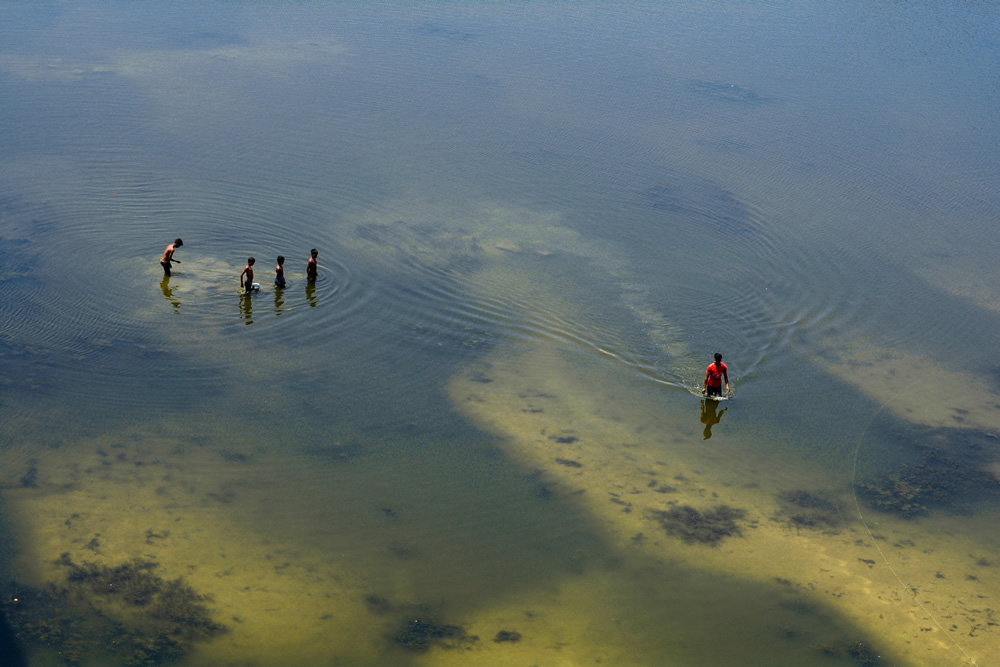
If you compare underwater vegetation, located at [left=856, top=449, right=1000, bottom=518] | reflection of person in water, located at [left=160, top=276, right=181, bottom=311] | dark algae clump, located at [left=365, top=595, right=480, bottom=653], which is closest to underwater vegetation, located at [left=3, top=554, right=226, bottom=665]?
dark algae clump, located at [left=365, top=595, right=480, bottom=653]

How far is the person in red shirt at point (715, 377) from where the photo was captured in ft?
55.4

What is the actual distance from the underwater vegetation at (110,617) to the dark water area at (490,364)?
48 millimetres

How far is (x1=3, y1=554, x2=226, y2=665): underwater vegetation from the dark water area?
5cm

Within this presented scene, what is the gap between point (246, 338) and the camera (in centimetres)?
1839

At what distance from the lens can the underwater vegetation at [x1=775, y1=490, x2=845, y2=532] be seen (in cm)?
1438

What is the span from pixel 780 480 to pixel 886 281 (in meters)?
9.77

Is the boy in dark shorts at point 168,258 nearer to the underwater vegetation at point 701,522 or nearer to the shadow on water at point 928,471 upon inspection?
the underwater vegetation at point 701,522

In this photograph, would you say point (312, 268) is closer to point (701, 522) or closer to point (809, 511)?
point (701, 522)

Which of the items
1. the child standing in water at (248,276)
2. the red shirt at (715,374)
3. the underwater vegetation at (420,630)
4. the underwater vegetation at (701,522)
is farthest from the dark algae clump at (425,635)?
the child standing in water at (248,276)

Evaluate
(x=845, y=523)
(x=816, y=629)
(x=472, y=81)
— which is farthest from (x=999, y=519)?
(x=472, y=81)

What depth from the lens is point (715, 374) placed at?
55.7ft

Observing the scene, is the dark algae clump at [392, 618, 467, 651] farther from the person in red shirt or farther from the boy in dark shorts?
the boy in dark shorts

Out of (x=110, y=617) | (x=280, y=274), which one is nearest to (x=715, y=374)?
(x=280, y=274)

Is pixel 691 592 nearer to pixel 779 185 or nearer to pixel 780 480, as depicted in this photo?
pixel 780 480
